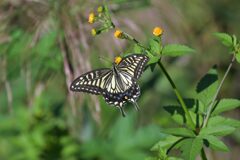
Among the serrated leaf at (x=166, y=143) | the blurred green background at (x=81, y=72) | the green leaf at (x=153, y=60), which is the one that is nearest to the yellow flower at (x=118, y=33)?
the green leaf at (x=153, y=60)

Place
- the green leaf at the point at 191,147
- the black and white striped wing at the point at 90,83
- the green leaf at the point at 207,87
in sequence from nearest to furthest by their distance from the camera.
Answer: the green leaf at the point at 191,147 < the green leaf at the point at 207,87 < the black and white striped wing at the point at 90,83

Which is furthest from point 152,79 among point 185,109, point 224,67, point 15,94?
point 185,109

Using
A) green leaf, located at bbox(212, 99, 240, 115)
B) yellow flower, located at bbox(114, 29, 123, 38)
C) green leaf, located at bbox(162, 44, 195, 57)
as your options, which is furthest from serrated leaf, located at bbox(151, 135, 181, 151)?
yellow flower, located at bbox(114, 29, 123, 38)

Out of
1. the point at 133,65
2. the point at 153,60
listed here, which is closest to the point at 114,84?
the point at 133,65

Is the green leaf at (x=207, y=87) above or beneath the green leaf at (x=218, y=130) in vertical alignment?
above

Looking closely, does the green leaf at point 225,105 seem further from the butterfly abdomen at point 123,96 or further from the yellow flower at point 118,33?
the yellow flower at point 118,33

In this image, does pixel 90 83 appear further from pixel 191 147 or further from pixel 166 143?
pixel 191 147

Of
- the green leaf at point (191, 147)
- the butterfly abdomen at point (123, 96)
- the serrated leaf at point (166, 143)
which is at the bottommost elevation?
the green leaf at point (191, 147)

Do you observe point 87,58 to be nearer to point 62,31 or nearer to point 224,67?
point 62,31
